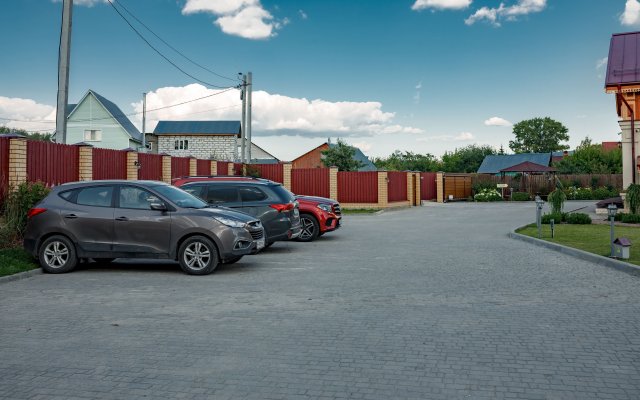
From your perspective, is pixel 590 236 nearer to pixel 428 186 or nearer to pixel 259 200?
pixel 259 200

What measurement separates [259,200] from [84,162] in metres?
7.74

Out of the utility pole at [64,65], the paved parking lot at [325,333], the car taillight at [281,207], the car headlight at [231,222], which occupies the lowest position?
the paved parking lot at [325,333]

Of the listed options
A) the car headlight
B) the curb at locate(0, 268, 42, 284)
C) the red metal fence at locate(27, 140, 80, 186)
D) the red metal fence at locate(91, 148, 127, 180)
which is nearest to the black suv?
the car headlight

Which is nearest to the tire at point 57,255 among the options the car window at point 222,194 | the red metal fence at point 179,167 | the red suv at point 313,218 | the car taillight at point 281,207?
the car window at point 222,194

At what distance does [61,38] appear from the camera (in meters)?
14.8

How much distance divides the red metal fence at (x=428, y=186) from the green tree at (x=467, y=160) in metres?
54.2

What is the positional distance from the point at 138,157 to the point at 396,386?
1945cm

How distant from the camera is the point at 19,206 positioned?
12523mm

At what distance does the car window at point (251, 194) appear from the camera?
43.3 ft

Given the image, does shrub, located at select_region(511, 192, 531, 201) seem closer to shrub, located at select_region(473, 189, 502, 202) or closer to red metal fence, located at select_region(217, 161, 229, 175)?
shrub, located at select_region(473, 189, 502, 202)

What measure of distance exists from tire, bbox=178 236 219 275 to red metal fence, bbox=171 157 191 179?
52.3 ft

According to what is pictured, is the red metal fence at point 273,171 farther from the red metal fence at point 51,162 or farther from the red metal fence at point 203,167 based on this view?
the red metal fence at point 51,162

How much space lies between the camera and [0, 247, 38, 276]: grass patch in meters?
9.56

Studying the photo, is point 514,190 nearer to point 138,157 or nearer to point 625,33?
point 625,33
